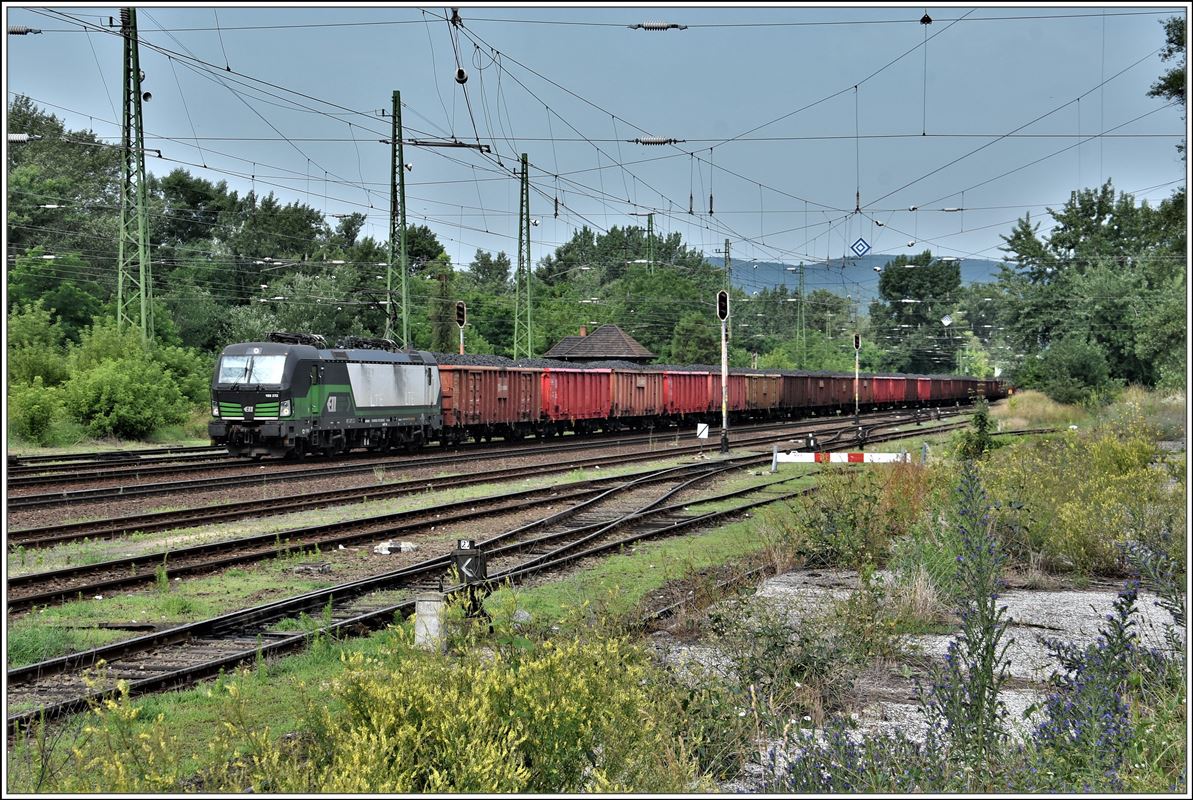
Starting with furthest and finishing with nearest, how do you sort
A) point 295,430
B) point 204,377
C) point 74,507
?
1. point 204,377
2. point 295,430
3. point 74,507

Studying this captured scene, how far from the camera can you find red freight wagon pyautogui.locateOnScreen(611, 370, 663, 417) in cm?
4038

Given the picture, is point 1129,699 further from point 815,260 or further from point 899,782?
point 815,260

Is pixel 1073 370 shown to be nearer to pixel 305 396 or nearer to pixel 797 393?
pixel 797 393

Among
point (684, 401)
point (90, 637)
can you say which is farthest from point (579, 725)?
point (684, 401)

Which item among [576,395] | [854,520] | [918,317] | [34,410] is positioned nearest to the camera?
[854,520]

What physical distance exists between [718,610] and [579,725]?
3589 mm

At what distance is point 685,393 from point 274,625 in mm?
36378

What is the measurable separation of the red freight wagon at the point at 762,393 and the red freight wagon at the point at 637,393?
6993 millimetres

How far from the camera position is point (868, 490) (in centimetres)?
1435

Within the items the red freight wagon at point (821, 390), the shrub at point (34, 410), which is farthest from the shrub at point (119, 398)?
the red freight wagon at point (821, 390)

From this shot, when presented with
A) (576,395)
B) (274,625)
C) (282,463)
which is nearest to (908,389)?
(576,395)

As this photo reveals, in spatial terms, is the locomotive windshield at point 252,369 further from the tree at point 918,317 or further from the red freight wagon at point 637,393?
the tree at point 918,317

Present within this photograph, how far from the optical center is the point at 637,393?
4144cm

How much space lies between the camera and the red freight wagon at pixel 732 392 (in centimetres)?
4700
